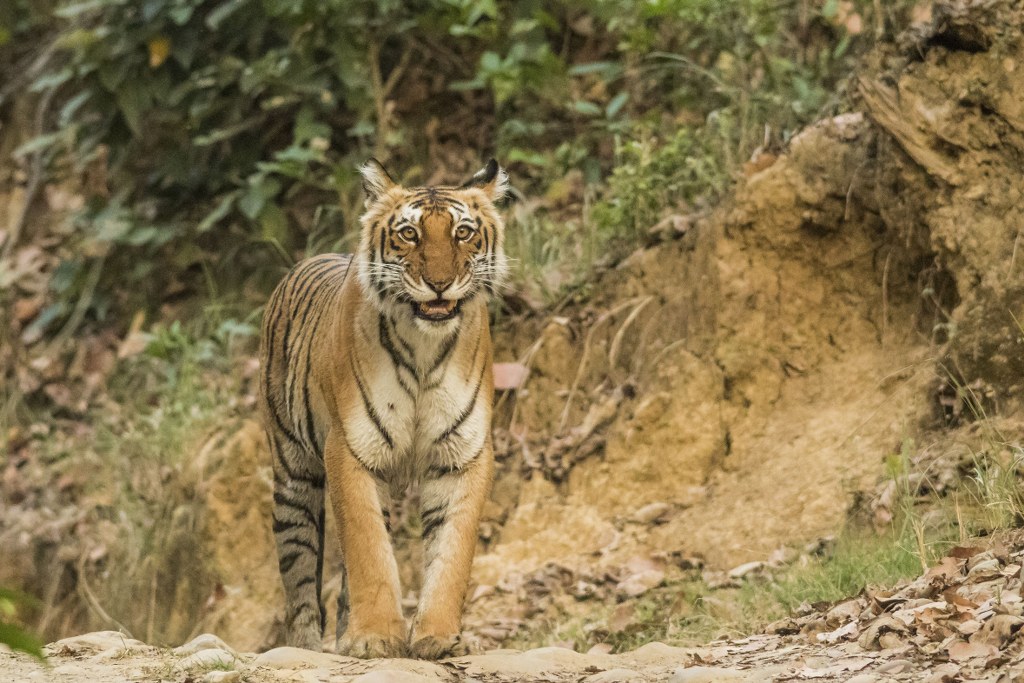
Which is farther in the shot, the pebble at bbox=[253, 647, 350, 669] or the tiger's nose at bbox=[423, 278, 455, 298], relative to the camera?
the tiger's nose at bbox=[423, 278, 455, 298]

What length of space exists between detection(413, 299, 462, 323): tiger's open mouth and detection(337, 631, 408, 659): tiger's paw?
42.9 inches

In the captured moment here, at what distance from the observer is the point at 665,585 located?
604cm

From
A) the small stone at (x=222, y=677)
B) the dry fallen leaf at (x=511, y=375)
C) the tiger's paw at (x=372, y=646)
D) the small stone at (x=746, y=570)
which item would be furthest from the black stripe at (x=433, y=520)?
the dry fallen leaf at (x=511, y=375)

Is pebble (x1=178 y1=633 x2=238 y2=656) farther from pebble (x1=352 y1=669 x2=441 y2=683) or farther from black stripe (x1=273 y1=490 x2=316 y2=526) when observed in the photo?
black stripe (x1=273 y1=490 x2=316 y2=526)

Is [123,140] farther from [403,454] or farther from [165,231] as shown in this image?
[403,454]

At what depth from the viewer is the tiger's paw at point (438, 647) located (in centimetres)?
462

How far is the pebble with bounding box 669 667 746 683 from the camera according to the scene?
3824mm

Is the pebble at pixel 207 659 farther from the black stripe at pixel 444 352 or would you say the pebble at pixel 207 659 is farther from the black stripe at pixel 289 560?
the black stripe at pixel 289 560

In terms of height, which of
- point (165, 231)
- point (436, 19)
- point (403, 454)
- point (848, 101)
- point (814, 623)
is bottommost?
point (814, 623)

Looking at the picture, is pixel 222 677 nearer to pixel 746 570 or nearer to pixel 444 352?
pixel 444 352

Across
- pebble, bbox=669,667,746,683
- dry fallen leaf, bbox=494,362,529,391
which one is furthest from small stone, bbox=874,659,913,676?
dry fallen leaf, bbox=494,362,529,391

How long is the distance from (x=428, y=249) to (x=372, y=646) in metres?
1.35

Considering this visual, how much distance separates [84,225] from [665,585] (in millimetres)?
6116

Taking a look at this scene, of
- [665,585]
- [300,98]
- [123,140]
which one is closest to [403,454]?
[665,585]
